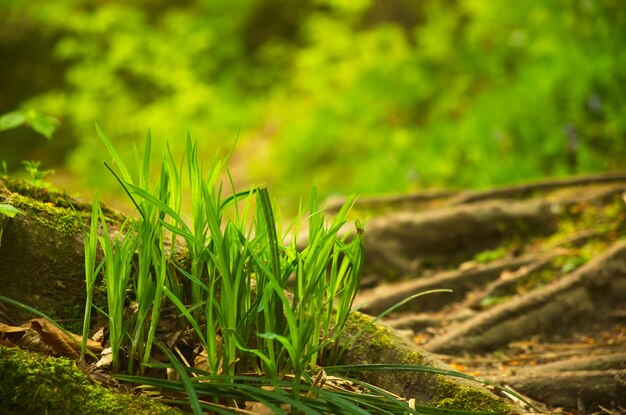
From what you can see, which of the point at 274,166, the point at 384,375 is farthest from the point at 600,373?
the point at 274,166

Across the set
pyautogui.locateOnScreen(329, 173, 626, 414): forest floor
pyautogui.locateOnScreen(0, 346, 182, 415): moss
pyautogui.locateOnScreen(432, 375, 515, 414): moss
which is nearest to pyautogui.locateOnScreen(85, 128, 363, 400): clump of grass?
pyautogui.locateOnScreen(0, 346, 182, 415): moss

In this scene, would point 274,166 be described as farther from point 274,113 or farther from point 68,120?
point 68,120

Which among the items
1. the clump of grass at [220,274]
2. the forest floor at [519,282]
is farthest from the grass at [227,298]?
the forest floor at [519,282]

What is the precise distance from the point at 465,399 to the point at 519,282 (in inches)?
60.9

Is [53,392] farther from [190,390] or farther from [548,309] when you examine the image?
[548,309]

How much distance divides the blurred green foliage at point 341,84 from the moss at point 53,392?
392 centimetres

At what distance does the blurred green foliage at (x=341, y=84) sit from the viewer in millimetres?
5031

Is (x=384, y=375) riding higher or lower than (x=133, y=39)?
lower

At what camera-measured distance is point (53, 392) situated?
1246 mm

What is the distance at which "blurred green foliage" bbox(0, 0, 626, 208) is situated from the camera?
503 centimetres

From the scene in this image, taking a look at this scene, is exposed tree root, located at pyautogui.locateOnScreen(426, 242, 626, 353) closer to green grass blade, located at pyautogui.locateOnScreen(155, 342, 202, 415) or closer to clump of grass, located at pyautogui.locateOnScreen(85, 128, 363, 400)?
clump of grass, located at pyautogui.locateOnScreen(85, 128, 363, 400)

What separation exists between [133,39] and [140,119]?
0.89m

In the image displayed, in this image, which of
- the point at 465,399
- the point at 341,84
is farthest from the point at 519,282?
the point at 341,84

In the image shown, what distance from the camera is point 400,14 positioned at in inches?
321
